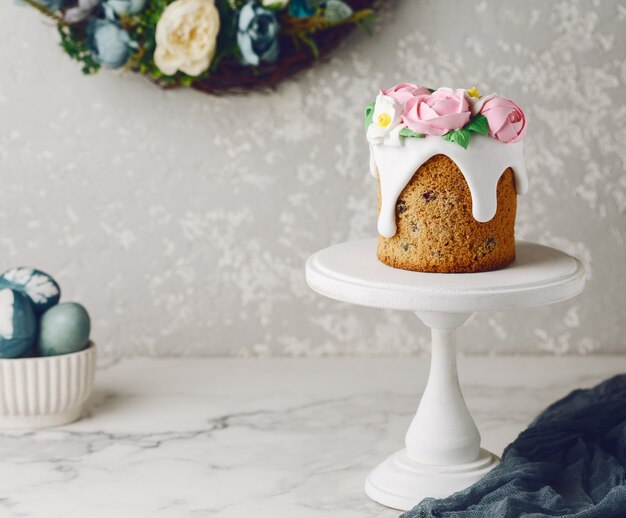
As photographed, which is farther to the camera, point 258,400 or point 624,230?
point 624,230

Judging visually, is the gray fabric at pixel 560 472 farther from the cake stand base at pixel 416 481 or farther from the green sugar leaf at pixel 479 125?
the green sugar leaf at pixel 479 125

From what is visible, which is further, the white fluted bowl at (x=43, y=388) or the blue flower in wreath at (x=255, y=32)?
the blue flower in wreath at (x=255, y=32)

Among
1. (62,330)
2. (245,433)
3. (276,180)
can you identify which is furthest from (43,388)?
(276,180)

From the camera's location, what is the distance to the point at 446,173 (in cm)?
107

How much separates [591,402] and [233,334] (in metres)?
0.58

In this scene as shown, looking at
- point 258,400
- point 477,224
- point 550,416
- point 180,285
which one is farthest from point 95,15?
point 550,416

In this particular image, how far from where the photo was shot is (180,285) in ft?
5.45

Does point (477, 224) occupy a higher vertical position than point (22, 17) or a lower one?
lower

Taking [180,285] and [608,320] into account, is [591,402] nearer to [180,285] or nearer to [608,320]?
[608,320]

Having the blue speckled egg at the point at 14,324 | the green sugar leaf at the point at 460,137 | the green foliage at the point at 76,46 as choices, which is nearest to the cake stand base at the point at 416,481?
the green sugar leaf at the point at 460,137

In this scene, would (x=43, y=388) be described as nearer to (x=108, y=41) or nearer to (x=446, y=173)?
(x=108, y=41)

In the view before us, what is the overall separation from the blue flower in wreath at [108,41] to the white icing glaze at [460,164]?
21.1 inches

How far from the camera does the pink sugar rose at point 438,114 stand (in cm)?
105

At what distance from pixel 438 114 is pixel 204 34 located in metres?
0.52
